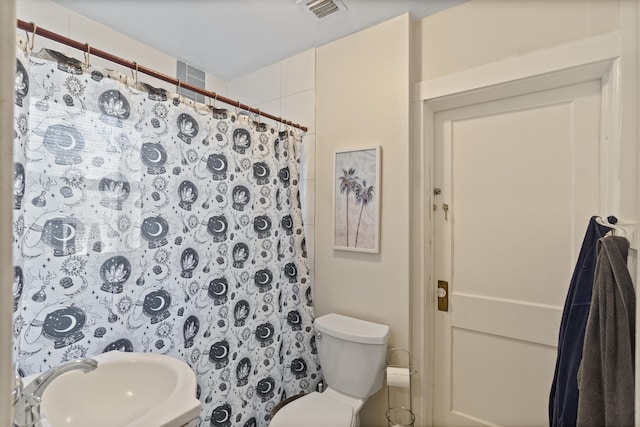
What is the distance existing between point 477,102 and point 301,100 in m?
1.03

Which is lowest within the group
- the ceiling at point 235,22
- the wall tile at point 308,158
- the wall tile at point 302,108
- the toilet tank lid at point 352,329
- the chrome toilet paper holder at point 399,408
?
the chrome toilet paper holder at point 399,408

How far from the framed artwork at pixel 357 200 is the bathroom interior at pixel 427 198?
3 centimetres

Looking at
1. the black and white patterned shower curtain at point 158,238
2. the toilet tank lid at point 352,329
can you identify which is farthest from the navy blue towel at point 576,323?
the black and white patterned shower curtain at point 158,238

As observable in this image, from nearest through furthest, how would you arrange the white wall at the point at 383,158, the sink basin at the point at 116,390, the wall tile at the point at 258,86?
the sink basin at the point at 116,390, the white wall at the point at 383,158, the wall tile at the point at 258,86

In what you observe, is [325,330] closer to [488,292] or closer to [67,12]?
[488,292]

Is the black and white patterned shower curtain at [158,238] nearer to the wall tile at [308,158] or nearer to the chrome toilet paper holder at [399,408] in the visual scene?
the wall tile at [308,158]

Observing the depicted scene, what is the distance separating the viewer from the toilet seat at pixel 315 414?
138 cm

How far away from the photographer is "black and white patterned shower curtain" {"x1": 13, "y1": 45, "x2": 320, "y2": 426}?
1002 millimetres

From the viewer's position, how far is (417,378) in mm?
1595

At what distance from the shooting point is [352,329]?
161 cm

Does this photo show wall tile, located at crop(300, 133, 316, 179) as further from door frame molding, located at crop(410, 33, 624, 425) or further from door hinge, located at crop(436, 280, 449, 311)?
door hinge, located at crop(436, 280, 449, 311)

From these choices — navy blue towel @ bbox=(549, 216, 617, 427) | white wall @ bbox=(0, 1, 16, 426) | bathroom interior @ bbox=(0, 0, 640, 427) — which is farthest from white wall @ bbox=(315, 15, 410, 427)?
white wall @ bbox=(0, 1, 16, 426)

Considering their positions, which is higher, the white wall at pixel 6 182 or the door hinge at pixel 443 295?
the white wall at pixel 6 182

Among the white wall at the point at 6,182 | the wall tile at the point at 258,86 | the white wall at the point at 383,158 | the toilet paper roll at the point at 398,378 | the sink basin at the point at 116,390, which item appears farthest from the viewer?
the wall tile at the point at 258,86
